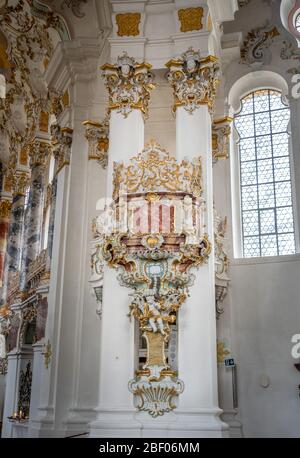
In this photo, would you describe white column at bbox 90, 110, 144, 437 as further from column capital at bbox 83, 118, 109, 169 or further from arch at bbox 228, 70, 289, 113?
arch at bbox 228, 70, 289, 113

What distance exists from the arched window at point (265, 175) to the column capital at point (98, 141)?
3.12 m

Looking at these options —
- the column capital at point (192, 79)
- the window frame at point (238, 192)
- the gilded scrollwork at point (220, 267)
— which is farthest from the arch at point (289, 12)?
the gilded scrollwork at point (220, 267)

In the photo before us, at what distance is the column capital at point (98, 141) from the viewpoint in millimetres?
13148

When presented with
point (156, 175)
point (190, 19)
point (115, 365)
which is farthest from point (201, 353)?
point (190, 19)

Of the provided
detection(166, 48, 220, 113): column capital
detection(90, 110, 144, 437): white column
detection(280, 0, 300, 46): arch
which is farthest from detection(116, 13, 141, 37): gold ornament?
detection(90, 110, 144, 437): white column

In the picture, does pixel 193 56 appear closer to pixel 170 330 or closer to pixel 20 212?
pixel 170 330

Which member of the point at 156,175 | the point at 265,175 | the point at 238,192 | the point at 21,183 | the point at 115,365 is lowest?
the point at 115,365

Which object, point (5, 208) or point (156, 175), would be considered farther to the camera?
point (5, 208)

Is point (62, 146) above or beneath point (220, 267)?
above

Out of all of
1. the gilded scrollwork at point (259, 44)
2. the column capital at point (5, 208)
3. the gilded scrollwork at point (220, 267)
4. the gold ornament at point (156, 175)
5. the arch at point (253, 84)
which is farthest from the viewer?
the column capital at point (5, 208)

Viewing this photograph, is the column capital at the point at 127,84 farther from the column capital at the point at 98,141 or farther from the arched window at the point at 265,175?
the arched window at the point at 265,175

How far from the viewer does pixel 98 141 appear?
13211mm

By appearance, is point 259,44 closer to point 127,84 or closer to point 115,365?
point 127,84

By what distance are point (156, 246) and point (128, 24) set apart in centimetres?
456
